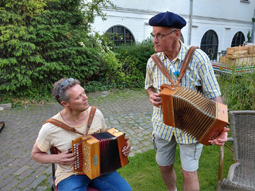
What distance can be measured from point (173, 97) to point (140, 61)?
25.6 ft

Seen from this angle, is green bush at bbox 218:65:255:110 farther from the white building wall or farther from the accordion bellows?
the white building wall

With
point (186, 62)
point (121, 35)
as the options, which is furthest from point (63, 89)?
point (121, 35)

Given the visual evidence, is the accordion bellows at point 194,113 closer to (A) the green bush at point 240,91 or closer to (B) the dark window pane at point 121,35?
(A) the green bush at point 240,91

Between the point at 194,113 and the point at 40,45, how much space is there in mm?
6710

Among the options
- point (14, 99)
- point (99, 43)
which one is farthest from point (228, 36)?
point (14, 99)

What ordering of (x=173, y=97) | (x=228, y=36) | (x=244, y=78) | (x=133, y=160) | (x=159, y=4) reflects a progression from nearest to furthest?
(x=173, y=97) < (x=133, y=160) < (x=244, y=78) < (x=159, y=4) < (x=228, y=36)

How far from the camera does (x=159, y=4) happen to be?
43.3 ft

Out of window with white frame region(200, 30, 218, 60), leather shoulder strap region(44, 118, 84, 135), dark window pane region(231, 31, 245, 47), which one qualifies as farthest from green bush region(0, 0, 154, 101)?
dark window pane region(231, 31, 245, 47)

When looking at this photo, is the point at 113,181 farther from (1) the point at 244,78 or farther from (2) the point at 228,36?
(2) the point at 228,36

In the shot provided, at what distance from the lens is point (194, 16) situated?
48.5 ft

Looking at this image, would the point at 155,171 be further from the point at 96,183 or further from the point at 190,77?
the point at 190,77

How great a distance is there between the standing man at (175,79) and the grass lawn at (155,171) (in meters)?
0.85

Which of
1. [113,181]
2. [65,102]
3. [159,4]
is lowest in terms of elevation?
[113,181]

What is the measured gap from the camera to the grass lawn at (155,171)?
113 inches
